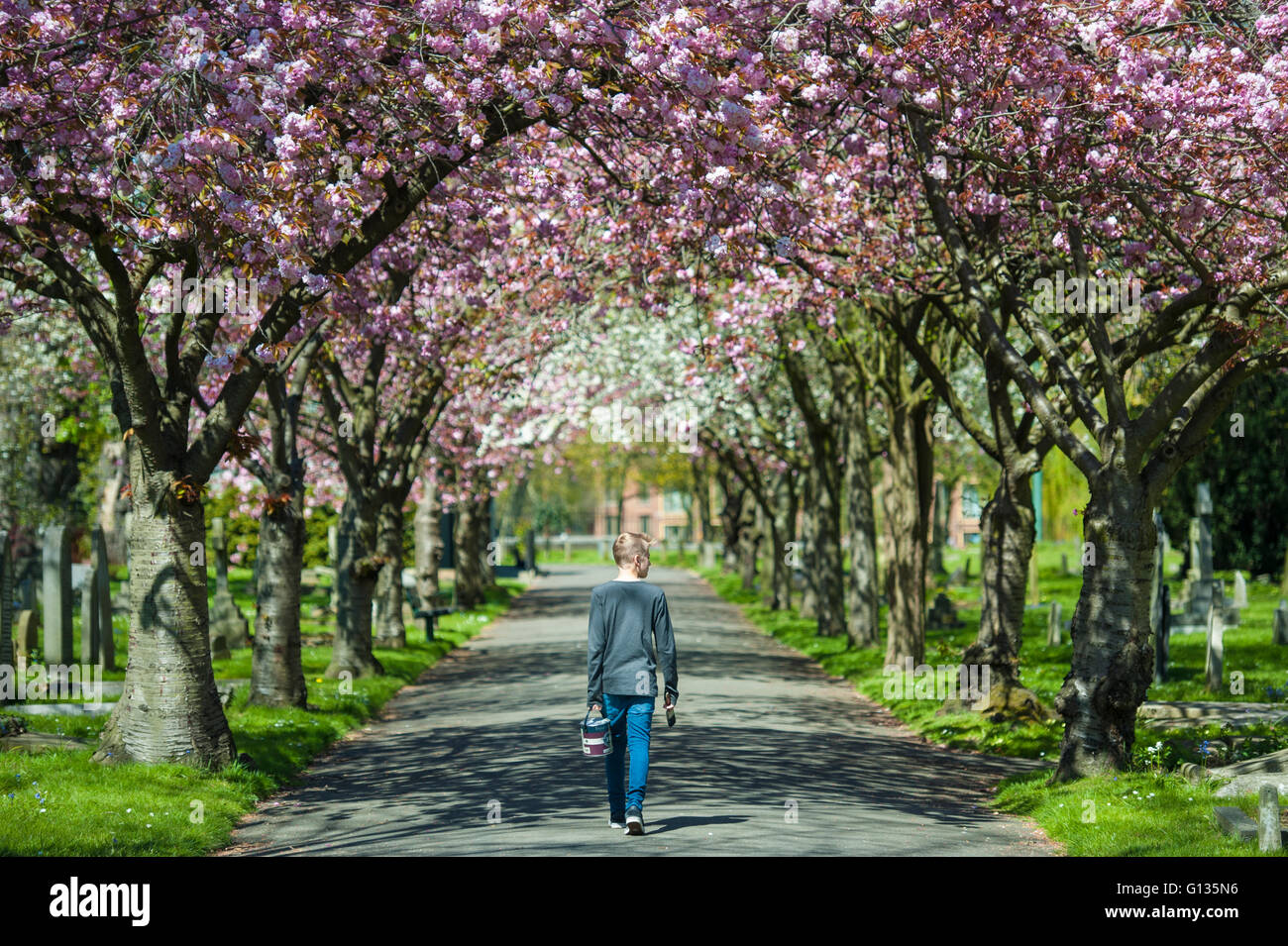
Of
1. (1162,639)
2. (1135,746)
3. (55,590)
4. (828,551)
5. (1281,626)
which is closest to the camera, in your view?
(1135,746)

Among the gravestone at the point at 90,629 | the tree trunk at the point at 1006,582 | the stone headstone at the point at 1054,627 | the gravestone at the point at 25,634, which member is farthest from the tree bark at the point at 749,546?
the tree trunk at the point at 1006,582

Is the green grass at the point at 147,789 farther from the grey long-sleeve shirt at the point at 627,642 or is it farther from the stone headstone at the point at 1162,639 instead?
the stone headstone at the point at 1162,639

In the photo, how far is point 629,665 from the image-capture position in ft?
29.5

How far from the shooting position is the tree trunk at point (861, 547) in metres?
24.6

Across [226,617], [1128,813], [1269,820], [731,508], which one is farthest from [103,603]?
[731,508]

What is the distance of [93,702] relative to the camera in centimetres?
1533

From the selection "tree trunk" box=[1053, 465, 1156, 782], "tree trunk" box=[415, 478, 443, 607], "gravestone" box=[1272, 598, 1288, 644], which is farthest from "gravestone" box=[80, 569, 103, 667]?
"gravestone" box=[1272, 598, 1288, 644]

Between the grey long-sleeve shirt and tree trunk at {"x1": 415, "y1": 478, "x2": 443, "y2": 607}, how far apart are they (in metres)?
23.3

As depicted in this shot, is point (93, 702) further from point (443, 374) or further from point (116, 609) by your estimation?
point (116, 609)

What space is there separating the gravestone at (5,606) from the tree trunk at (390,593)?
8909 millimetres

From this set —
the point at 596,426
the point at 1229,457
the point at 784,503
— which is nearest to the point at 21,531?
the point at 596,426

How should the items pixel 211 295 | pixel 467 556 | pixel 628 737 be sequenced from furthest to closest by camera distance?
pixel 467 556 → pixel 211 295 → pixel 628 737

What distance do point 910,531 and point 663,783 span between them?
30.0 feet

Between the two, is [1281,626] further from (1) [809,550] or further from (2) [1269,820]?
(2) [1269,820]
